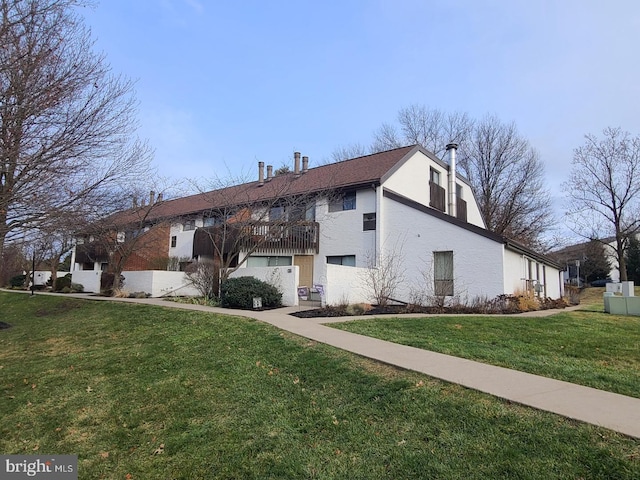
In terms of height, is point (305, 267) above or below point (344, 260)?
below

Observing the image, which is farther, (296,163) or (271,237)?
(296,163)

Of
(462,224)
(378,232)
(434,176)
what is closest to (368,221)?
(378,232)

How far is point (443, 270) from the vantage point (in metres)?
17.4

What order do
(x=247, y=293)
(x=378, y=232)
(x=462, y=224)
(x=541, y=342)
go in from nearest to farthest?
(x=541, y=342) < (x=247, y=293) < (x=462, y=224) < (x=378, y=232)

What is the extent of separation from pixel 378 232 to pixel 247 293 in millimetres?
6913

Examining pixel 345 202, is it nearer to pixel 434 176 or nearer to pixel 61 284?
pixel 434 176

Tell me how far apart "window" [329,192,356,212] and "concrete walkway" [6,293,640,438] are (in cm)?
1262

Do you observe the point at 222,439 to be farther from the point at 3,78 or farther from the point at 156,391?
the point at 3,78

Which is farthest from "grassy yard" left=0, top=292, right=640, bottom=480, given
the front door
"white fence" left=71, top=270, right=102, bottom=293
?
"white fence" left=71, top=270, right=102, bottom=293

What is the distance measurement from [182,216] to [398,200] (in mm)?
14596

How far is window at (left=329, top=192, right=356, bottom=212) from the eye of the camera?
20.4 meters

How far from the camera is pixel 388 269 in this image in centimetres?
1803

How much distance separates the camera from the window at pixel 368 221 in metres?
19.5

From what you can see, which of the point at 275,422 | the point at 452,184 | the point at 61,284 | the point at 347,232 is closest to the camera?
the point at 275,422
